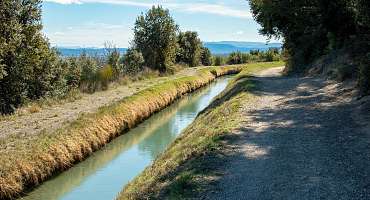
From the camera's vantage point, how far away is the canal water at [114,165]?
17406mm

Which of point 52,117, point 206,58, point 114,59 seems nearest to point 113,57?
point 114,59

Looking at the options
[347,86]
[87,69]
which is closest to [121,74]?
[87,69]

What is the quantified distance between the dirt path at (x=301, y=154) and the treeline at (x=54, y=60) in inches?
501

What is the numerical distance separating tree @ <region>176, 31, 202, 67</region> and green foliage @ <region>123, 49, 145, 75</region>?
2883 cm

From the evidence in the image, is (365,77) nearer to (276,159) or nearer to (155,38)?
(276,159)

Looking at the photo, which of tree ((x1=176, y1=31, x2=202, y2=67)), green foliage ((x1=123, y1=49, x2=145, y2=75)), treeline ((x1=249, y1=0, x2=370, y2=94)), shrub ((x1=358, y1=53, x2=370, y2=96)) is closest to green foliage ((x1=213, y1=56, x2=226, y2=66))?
tree ((x1=176, y1=31, x2=202, y2=67))

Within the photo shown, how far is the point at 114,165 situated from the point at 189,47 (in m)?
72.0

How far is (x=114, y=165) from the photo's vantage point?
852 inches

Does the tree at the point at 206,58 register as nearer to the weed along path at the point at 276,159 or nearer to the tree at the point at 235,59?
the tree at the point at 235,59

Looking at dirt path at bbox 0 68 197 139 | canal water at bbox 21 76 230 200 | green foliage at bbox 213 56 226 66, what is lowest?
canal water at bbox 21 76 230 200

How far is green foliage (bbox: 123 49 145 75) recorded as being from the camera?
56.5 m

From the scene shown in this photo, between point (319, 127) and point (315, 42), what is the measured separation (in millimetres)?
25816

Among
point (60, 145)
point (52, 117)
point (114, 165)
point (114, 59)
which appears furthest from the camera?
point (114, 59)

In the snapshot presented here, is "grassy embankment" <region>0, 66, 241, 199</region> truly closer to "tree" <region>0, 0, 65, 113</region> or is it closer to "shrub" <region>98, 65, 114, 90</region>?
"tree" <region>0, 0, 65, 113</region>
